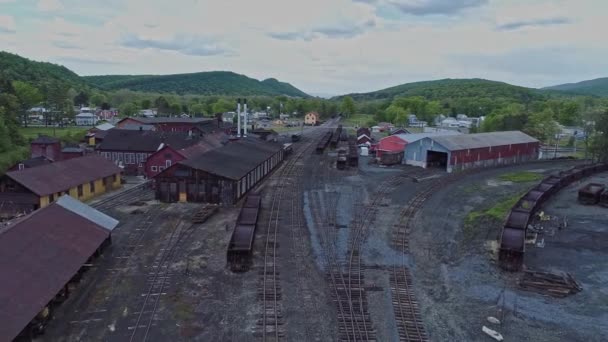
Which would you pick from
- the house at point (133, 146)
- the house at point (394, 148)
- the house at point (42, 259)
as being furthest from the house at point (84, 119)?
the house at point (42, 259)

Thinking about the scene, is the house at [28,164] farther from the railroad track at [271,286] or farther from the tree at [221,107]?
the tree at [221,107]

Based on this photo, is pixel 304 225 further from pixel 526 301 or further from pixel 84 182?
pixel 84 182

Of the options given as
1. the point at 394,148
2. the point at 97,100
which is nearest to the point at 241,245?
the point at 394,148

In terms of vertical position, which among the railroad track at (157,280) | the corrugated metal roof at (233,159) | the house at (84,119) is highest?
the house at (84,119)

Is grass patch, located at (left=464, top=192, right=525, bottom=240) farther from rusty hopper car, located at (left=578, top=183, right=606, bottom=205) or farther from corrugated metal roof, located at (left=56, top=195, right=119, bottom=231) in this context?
corrugated metal roof, located at (left=56, top=195, right=119, bottom=231)

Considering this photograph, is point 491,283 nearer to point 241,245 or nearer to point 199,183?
point 241,245
